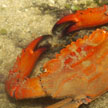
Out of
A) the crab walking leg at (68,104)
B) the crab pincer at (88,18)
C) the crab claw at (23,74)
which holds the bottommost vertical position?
the crab walking leg at (68,104)

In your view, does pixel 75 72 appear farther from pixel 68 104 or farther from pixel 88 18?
pixel 88 18

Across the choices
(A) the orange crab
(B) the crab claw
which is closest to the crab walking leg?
(A) the orange crab

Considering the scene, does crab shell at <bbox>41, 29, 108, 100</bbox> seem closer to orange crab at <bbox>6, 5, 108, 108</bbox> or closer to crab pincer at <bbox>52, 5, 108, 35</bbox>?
orange crab at <bbox>6, 5, 108, 108</bbox>

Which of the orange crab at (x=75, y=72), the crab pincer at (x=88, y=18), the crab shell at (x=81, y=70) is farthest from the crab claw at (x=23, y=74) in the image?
the crab pincer at (x=88, y=18)

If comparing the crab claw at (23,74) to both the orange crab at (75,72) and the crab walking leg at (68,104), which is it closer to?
the orange crab at (75,72)

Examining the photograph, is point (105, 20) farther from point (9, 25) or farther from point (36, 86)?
point (9, 25)

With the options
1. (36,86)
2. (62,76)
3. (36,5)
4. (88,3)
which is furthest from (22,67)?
(88,3)

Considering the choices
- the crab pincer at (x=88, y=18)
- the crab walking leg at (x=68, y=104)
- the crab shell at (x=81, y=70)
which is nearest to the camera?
the crab shell at (x=81, y=70)

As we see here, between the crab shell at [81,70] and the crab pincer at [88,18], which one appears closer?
the crab shell at [81,70]
